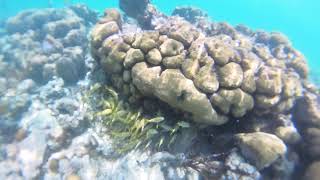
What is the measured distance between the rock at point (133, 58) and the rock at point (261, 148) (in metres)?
2.33

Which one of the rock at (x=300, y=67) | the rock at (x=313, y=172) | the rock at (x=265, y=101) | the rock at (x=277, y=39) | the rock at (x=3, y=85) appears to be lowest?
the rock at (x=3, y=85)

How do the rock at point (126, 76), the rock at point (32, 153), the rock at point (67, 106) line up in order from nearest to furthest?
the rock at point (126, 76) < the rock at point (32, 153) < the rock at point (67, 106)

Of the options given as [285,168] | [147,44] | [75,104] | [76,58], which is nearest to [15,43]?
[76,58]

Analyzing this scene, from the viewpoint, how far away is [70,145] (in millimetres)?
6586

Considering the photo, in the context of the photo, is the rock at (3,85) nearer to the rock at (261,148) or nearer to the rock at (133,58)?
the rock at (133,58)

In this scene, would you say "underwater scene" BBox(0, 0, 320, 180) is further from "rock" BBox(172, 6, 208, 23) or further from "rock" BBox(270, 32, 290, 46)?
"rock" BBox(172, 6, 208, 23)

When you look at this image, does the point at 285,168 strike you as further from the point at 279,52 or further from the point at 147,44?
the point at 279,52

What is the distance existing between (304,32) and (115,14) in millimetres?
74488

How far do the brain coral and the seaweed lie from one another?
28cm

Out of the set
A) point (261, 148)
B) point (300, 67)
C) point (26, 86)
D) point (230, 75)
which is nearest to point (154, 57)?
point (230, 75)

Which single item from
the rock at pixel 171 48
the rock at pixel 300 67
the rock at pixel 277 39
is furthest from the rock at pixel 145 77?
the rock at pixel 277 39

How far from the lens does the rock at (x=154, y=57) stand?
5.59 meters

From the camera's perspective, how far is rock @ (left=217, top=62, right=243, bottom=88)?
5.33 metres

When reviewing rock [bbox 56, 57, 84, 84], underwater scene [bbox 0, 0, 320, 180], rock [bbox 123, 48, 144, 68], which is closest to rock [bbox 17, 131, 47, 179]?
underwater scene [bbox 0, 0, 320, 180]
